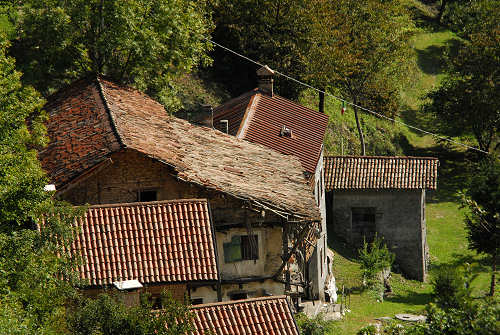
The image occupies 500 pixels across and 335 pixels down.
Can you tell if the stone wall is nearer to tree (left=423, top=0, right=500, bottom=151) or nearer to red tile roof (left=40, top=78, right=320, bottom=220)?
red tile roof (left=40, top=78, right=320, bottom=220)

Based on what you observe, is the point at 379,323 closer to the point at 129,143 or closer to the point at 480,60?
the point at 129,143

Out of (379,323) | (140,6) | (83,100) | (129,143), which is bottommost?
(379,323)

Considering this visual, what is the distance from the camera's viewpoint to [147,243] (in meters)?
23.3

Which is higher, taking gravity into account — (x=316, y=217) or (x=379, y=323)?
(x=316, y=217)

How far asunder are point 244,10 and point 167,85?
37.7 feet

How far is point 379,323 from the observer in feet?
108

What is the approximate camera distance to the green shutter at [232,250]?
25.8 metres

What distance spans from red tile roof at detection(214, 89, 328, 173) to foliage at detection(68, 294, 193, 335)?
607 inches

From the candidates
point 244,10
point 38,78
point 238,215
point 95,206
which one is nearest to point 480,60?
point 244,10

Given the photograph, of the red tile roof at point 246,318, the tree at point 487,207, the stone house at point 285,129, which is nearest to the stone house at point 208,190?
the red tile roof at point 246,318

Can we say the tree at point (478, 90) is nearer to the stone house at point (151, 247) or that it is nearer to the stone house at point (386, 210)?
the stone house at point (386, 210)

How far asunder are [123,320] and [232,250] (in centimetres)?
764

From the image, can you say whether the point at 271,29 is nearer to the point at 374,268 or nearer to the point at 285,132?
the point at 285,132

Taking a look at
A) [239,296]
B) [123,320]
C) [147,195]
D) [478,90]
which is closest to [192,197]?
[147,195]
